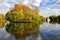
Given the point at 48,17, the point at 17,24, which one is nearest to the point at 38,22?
the point at 48,17

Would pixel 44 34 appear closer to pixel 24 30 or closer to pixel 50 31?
pixel 50 31

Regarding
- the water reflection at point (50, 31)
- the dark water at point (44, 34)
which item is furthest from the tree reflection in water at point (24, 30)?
the water reflection at point (50, 31)

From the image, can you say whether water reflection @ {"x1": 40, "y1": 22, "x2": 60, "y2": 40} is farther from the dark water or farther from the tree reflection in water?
the tree reflection in water

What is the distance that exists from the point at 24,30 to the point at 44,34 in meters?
0.70

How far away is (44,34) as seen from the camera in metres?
4.65

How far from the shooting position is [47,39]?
165 inches

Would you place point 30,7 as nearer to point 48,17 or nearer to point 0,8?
point 48,17

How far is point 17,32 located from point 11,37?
46 centimetres

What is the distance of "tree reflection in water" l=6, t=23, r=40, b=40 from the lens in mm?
4441

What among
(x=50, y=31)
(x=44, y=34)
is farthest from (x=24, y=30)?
(x=50, y=31)

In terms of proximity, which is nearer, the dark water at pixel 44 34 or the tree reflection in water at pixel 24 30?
the dark water at pixel 44 34

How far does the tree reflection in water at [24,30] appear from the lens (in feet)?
14.6

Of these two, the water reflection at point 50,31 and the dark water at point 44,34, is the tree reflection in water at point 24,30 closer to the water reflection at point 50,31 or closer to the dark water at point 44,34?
A: the dark water at point 44,34

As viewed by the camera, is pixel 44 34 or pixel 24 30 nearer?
pixel 44 34
